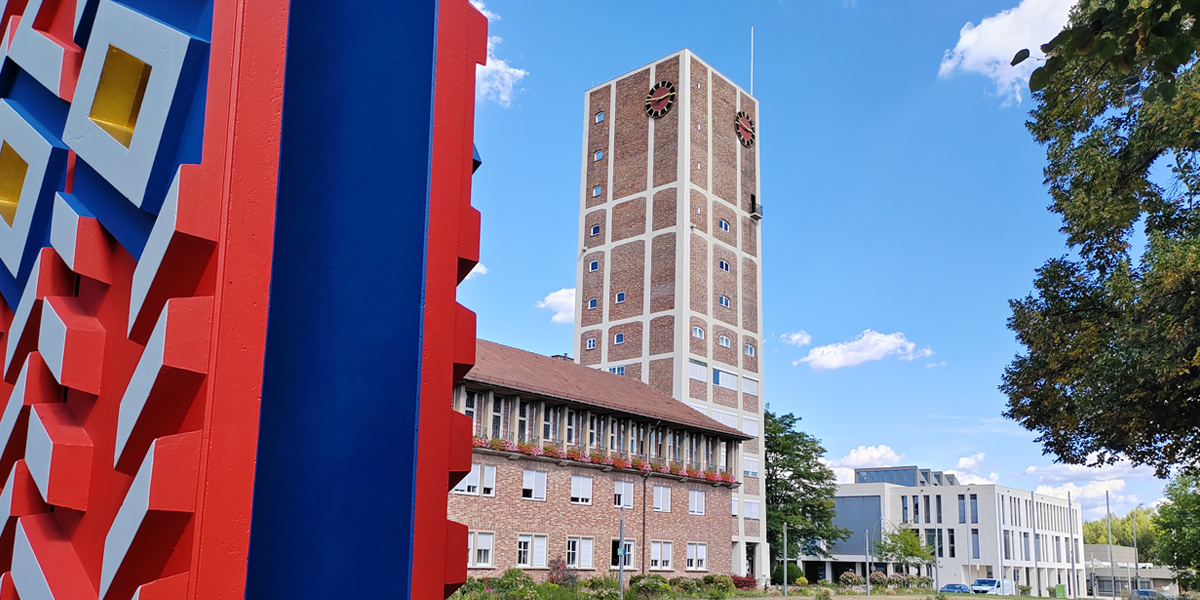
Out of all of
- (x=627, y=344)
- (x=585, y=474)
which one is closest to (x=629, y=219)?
(x=627, y=344)

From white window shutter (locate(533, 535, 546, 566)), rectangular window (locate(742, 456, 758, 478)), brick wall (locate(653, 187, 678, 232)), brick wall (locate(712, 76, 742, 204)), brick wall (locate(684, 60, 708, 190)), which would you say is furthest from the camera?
→ brick wall (locate(712, 76, 742, 204))

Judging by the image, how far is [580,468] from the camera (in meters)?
38.0

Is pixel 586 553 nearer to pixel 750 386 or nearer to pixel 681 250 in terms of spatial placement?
pixel 681 250

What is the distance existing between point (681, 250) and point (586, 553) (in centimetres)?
2223

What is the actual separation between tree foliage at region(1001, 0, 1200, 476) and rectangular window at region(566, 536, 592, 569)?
21.5 metres

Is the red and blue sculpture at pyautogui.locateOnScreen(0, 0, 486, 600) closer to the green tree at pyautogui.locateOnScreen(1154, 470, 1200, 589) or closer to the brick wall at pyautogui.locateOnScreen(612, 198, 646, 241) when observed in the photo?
the green tree at pyautogui.locateOnScreen(1154, 470, 1200, 589)

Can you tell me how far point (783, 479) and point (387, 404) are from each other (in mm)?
61684

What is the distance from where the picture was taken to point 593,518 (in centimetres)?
3831

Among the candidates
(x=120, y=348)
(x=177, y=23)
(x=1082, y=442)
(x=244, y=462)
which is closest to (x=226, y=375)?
(x=244, y=462)

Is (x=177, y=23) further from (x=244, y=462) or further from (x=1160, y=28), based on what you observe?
(x=1160, y=28)

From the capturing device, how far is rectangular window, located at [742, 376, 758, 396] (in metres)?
57.8

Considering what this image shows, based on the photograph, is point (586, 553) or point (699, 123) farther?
point (699, 123)

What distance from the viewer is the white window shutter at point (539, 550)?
35.3 meters

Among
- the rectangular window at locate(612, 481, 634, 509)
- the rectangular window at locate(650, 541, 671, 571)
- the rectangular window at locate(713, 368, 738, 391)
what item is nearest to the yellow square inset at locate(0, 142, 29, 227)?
the rectangular window at locate(612, 481, 634, 509)
